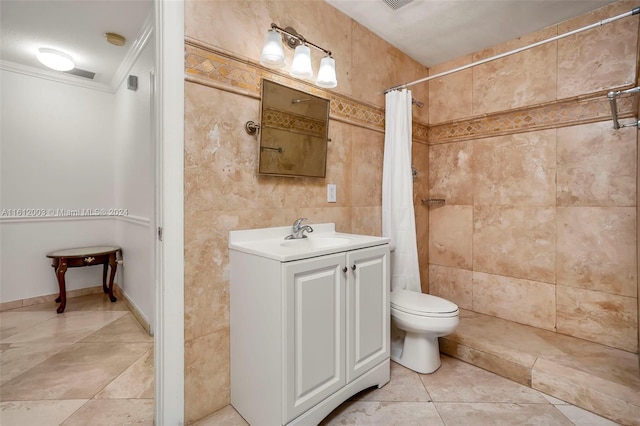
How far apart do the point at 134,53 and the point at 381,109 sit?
7.34 ft

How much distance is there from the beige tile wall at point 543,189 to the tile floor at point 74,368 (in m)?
2.50

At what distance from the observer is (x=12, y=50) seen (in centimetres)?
267

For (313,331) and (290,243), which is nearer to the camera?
(313,331)

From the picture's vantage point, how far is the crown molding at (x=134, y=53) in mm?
2244

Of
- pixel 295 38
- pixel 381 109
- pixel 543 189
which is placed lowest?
pixel 543 189

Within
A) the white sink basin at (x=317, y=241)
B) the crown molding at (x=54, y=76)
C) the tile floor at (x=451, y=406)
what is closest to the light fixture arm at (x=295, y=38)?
the white sink basin at (x=317, y=241)

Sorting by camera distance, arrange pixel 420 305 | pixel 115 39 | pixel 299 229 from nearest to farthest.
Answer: pixel 299 229 → pixel 420 305 → pixel 115 39

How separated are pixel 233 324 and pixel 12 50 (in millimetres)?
3329

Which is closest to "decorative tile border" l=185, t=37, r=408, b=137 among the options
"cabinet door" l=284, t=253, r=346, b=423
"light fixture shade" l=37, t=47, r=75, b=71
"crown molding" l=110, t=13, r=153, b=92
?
"cabinet door" l=284, t=253, r=346, b=423

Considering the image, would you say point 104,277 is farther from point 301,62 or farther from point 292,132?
point 301,62

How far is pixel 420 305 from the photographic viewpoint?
71.7 inches

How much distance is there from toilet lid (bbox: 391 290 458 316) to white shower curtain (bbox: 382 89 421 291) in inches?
7.1

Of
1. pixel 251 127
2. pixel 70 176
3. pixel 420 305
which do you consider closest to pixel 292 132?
pixel 251 127

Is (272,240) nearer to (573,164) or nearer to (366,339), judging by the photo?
(366,339)
